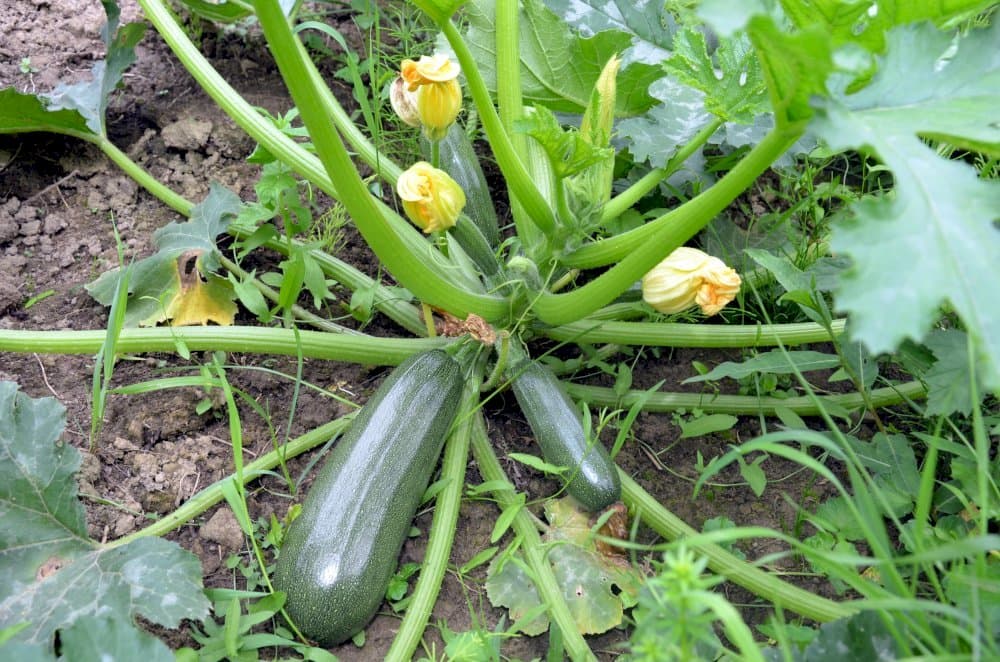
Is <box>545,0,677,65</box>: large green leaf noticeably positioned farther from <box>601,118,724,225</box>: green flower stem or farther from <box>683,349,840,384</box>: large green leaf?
<box>683,349,840,384</box>: large green leaf

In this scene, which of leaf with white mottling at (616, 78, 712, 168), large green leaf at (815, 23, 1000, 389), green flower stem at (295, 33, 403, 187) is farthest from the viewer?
green flower stem at (295, 33, 403, 187)

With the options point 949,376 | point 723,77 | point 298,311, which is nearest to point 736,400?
point 949,376

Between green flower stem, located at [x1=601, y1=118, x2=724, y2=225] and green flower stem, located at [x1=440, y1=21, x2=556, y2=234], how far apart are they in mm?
175

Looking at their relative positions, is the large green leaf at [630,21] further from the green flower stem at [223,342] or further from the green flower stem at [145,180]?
the green flower stem at [145,180]

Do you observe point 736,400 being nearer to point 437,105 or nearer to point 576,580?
point 576,580

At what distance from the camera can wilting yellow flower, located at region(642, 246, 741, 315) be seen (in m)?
1.97

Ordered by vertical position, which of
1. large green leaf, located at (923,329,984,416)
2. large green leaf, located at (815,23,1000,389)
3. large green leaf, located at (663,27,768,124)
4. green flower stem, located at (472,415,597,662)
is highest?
large green leaf, located at (815,23,1000,389)

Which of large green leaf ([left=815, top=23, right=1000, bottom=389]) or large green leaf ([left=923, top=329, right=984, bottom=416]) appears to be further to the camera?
large green leaf ([left=923, top=329, right=984, bottom=416])

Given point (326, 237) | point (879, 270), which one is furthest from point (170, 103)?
point (879, 270)

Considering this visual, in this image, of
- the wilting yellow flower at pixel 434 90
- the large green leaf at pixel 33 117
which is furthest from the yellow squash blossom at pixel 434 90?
the large green leaf at pixel 33 117

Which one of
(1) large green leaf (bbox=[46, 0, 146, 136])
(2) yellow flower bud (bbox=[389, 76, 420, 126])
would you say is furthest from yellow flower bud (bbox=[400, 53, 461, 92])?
(1) large green leaf (bbox=[46, 0, 146, 136])

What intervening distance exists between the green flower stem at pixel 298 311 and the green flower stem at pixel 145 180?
0.26m

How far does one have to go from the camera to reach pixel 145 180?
2.56 m

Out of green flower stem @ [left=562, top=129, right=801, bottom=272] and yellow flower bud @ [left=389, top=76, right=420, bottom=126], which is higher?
green flower stem @ [left=562, top=129, right=801, bottom=272]
